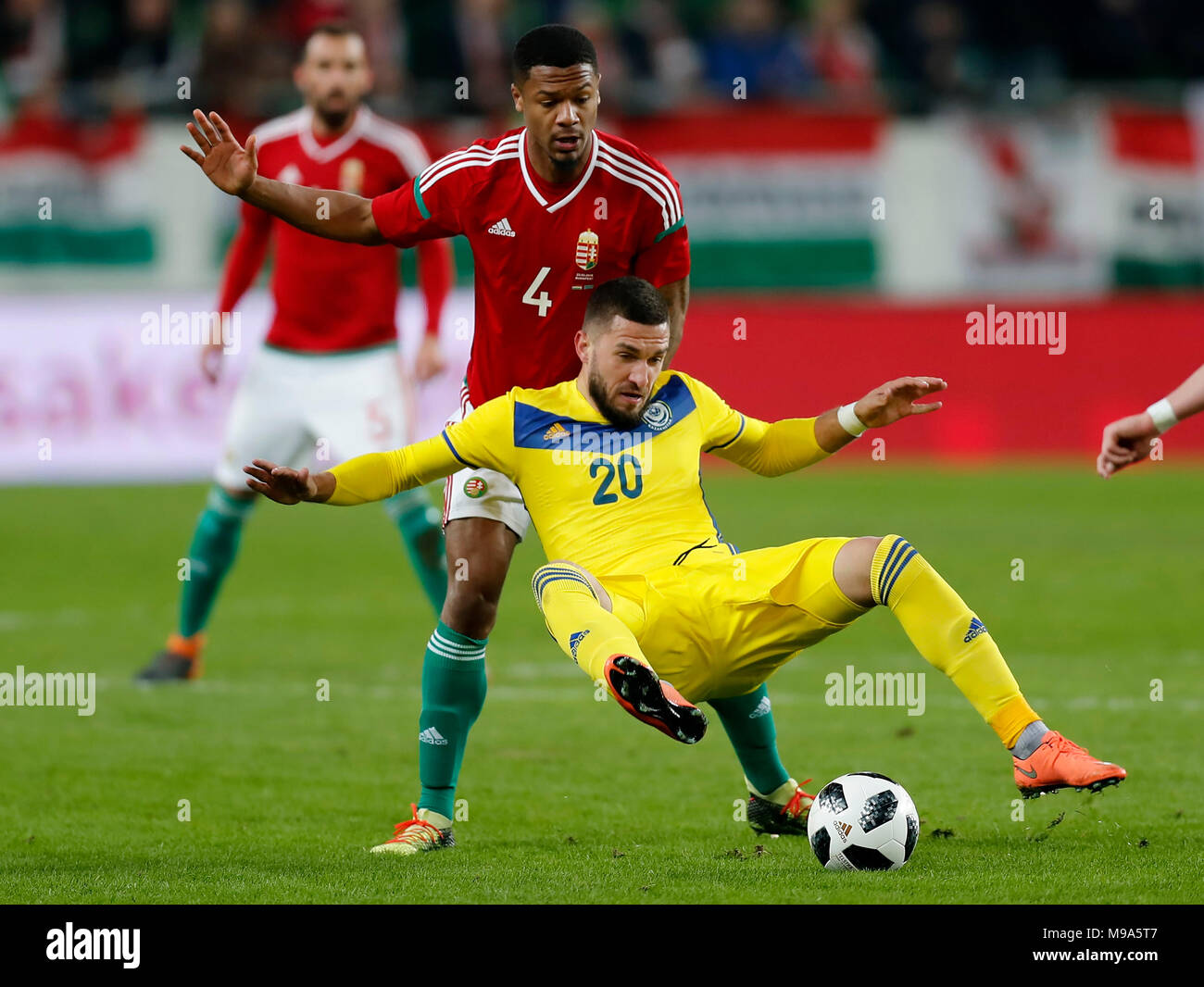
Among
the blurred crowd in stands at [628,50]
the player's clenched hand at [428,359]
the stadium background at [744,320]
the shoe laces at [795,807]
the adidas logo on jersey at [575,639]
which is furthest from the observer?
the blurred crowd in stands at [628,50]

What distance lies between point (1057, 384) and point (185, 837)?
44.8 ft

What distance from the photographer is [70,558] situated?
43.2 feet

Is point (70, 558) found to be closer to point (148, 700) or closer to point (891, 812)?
point (148, 700)

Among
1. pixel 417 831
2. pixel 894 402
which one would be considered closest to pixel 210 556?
pixel 417 831

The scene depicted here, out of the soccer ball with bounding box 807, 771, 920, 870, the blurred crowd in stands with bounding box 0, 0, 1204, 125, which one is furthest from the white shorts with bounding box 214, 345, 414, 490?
the blurred crowd in stands with bounding box 0, 0, 1204, 125

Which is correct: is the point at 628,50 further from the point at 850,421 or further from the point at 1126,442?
the point at 1126,442

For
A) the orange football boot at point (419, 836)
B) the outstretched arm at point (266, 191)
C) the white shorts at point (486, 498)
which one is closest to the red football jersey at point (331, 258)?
the outstretched arm at point (266, 191)

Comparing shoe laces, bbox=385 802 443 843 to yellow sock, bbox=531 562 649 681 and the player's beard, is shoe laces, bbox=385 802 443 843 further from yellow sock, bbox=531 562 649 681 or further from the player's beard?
the player's beard

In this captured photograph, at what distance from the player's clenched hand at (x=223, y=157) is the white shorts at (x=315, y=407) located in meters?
2.96

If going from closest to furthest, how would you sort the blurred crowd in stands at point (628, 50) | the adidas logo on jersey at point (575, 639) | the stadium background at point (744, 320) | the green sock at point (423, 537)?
the adidas logo on jersey at point (575, 639) < the green sock at point (423, 537) < the stadium background at point (744, 320) < the blurred crowd in stands at point (628, 50)

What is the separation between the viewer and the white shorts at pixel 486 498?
19.0ft

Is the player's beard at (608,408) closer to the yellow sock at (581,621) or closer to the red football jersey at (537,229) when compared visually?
the red football jersey at (537,229)

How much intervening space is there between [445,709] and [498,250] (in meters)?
1.48

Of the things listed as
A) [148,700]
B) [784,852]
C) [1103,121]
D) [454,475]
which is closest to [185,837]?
[454,475]
